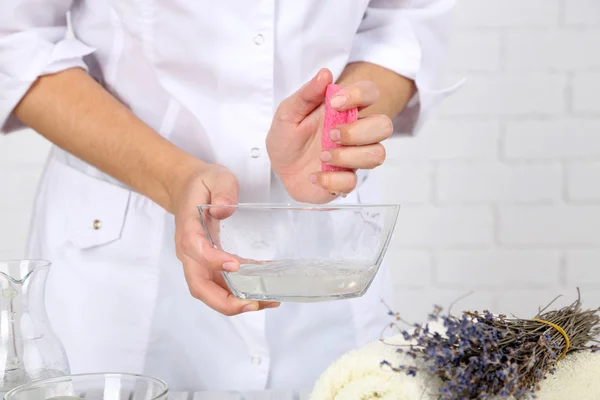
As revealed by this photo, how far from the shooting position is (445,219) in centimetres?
160

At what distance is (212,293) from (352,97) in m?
0.22

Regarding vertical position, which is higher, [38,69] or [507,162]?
[38,69]

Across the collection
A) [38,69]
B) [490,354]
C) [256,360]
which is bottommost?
[256,360]

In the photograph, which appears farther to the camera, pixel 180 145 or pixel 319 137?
pixel 180 145

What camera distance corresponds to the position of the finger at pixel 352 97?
67 cm

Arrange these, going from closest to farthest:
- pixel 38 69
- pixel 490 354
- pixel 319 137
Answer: pixel 490 354
pixel 319 137
pixel 38 69

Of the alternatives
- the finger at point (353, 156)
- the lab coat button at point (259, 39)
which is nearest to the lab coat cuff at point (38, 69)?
the lab coat button at point (259, 39)

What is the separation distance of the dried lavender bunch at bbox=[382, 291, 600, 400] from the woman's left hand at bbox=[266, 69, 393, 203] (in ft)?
0.56

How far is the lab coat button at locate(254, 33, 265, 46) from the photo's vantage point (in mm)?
951

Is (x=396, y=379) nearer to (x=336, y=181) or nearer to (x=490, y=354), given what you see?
(x=490, y=354)

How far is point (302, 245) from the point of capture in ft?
2.12

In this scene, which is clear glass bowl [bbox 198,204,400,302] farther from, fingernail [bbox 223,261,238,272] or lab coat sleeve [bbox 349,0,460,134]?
lab coat sleeve [bbox 349,0,460,134]

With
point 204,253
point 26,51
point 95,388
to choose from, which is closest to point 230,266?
point 204,253

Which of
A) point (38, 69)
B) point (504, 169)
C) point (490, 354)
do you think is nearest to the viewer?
point (490, 354)
